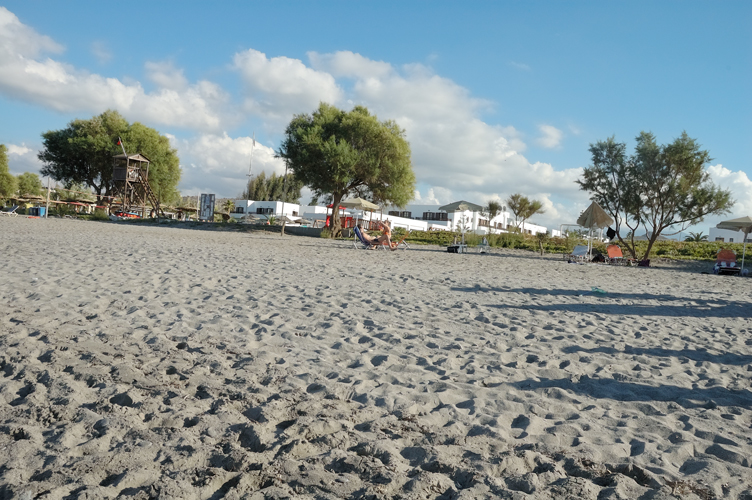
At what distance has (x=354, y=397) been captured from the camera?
319 centimetres

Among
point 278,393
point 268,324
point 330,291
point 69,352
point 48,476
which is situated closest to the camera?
point 48,476

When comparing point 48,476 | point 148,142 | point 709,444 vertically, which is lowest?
point 48,476

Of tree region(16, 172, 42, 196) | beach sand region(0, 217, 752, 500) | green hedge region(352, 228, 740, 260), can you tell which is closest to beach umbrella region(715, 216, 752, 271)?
green hedge region(352, 228, 740, 260)

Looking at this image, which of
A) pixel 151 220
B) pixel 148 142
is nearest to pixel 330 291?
pixel 151 220

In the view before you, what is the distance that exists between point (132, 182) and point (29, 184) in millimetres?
43768

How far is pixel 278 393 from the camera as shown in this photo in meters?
3.20

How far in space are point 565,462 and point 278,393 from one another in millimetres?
Answer: 1697

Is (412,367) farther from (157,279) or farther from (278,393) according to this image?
(157,279)

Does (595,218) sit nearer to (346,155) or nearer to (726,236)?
(346,155)

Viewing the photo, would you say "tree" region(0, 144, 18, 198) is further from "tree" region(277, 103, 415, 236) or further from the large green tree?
"tree" region(277, 103, 415, 236)

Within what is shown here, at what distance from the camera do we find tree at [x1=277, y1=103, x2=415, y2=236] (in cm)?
2744

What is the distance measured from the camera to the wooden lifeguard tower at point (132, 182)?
3598 centimetres

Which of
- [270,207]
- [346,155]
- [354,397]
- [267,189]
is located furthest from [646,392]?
[267,189]

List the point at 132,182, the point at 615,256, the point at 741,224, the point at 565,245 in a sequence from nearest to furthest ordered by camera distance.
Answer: the point at 741,224 < the point at 615,256 < the point at 565,245 < the point at 132,182
